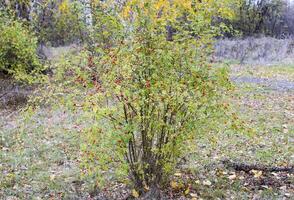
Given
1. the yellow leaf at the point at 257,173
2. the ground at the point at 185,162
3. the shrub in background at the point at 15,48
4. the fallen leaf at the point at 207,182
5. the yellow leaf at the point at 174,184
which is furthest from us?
the shrub in background at the point at 15,48

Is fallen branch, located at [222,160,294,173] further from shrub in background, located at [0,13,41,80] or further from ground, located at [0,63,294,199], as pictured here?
shrub in background, located at [0,13,41,80]

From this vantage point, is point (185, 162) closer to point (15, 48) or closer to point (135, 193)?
point (135, 193)

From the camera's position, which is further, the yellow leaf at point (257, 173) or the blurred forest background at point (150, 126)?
the yellow leaf at point (257, 173)

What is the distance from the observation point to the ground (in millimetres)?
4863

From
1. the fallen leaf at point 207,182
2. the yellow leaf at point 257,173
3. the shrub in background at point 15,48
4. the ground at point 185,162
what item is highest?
the shrub in background at point 15,48

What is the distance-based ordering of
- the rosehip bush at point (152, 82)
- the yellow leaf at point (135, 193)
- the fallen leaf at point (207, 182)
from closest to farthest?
the rosehip bush at point (152, 82) < the yellow leaf at point (135, 193) < the fallen leaf at point (207, 182)

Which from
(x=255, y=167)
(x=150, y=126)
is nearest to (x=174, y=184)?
(x=150, y=126)

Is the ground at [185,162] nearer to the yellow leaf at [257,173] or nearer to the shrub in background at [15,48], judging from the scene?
the yellow leaf at [257,173]

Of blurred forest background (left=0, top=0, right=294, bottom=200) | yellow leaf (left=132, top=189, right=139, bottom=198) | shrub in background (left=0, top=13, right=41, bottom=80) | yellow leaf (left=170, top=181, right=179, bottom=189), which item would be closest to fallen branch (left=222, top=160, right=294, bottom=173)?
blurred forest background (left=0, top=0, right=294, bottom=200)

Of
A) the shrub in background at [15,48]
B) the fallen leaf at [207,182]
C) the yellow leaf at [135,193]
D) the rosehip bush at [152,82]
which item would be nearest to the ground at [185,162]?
the fallen leaf at [207,182]

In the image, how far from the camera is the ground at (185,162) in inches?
191

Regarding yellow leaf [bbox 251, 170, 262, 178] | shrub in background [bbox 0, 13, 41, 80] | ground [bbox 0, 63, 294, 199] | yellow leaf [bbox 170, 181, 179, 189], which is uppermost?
shrub in background [bbox 0, 13, 41, 80]

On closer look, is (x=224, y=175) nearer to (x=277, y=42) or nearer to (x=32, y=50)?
(x=32, y=50)

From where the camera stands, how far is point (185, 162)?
18.5 feet
